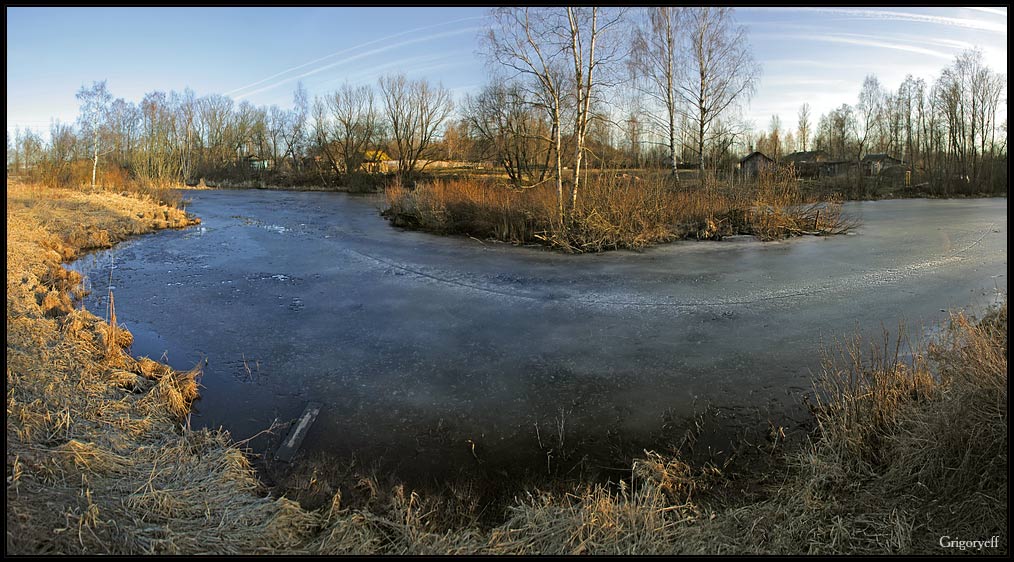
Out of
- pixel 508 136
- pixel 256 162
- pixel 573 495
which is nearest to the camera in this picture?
pixel 573 495

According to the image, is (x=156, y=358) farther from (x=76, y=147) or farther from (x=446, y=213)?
(x=76, y=147)

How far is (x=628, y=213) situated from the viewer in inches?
567

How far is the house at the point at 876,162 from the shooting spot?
154ft

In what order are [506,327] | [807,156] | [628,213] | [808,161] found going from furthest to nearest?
[807,156] < [808,161] < [628,213] < [506,327]

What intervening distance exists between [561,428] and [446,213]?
547 inches

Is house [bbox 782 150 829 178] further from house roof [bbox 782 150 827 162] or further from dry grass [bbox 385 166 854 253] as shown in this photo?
dry grass [bbox 385 166 854 253]

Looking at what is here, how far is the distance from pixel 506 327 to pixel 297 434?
3355 mm

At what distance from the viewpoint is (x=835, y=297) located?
856 cm

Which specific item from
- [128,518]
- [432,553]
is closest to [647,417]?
[432,553]

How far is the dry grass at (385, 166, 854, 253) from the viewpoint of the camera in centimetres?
1405

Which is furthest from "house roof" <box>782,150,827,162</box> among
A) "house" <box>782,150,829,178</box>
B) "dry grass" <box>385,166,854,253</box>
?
"dry grass" <box>385,166,854,253</box>

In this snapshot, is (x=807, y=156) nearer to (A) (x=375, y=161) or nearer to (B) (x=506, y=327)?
(A) (x=375, y=161)

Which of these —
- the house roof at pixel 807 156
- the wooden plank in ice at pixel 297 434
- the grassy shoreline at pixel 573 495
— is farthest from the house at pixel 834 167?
the wooden plank in ice at pixel 297 434

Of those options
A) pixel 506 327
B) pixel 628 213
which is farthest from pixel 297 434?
pixel 628 213
